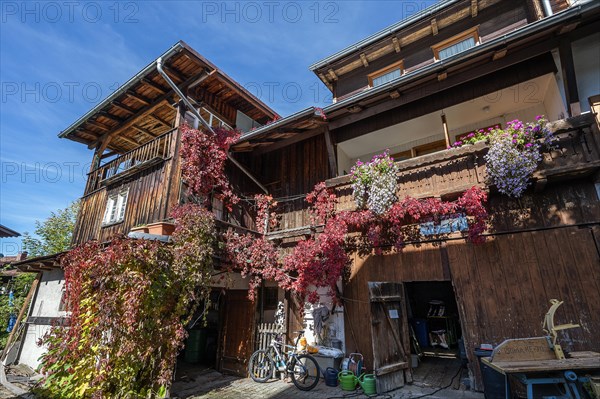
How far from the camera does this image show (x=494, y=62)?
22.4 feet

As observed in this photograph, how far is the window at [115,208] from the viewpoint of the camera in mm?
10922

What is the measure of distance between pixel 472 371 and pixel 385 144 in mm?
6825

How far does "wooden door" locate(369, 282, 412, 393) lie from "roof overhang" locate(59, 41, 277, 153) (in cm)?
915

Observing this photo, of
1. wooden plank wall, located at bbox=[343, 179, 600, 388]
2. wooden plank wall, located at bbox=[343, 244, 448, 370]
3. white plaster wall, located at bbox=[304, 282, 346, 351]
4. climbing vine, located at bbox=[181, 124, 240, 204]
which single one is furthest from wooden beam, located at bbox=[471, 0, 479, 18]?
white plaster wall, located at bbox=[304, 282, 346, 351]

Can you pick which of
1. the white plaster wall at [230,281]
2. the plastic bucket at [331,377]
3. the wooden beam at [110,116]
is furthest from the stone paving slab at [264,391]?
→ the wooden beam at [110,116]

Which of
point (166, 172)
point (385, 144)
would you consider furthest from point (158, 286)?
point (385, 144)

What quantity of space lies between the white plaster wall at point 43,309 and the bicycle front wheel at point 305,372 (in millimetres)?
9246

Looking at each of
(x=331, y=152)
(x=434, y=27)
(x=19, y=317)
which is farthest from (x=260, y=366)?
(x=434, y=27)

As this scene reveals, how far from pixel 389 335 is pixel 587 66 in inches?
301

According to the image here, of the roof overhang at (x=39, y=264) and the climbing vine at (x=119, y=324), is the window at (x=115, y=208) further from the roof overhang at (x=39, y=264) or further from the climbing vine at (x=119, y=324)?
the climbing vine at (x=119, y=324)

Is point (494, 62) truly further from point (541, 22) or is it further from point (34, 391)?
point (34, 391)

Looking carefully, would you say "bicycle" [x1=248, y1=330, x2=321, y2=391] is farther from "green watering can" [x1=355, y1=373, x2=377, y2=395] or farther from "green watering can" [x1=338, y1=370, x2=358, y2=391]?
"green watering can" [x1=355, y1=373, x2=377, y2=395]

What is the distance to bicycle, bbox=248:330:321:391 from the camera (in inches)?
293

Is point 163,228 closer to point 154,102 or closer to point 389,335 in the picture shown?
point 154,102
